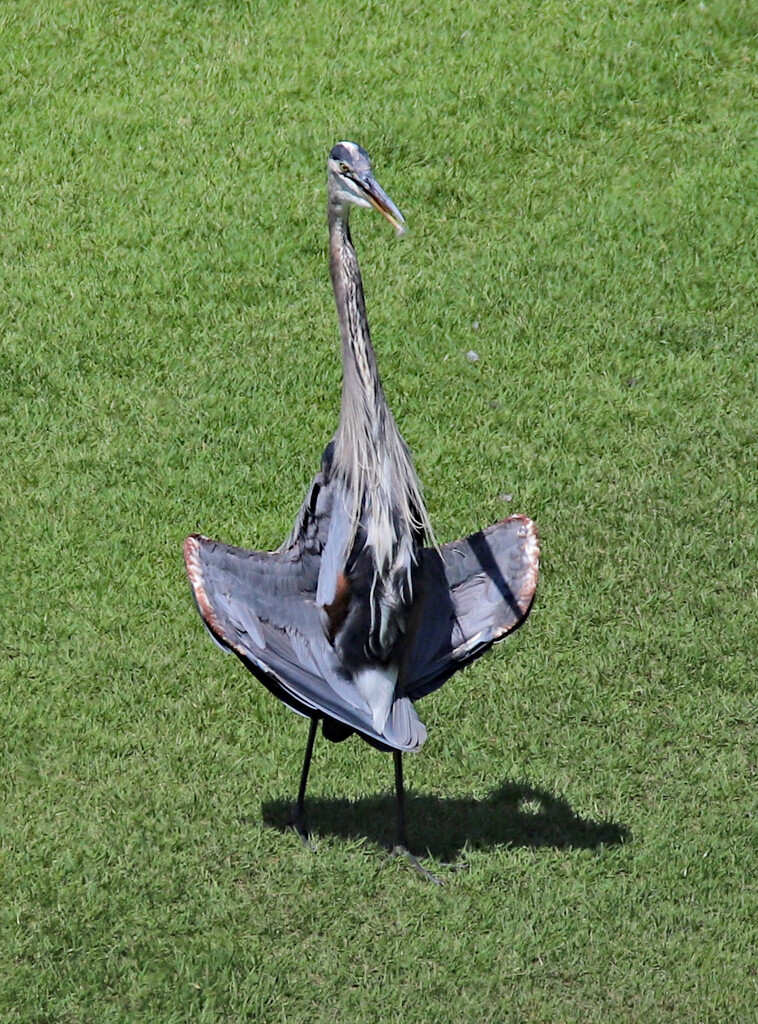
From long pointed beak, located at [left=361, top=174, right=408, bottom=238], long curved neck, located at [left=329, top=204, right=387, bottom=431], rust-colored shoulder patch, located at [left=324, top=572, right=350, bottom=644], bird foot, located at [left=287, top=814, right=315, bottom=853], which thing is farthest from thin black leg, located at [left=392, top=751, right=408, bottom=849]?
long pointed beak, located at [left=361, top=174, right=408, bottom=238]

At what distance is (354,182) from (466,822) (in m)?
2.80

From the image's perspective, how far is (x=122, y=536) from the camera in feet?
25.1

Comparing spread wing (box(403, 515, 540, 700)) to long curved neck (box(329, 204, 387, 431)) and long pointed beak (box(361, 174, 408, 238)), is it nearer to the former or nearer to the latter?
long curved neck (box(329, 204, 387, 431))

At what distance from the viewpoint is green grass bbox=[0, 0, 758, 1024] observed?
590 centimetres

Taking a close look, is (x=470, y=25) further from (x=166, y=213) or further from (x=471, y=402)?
(x=471, y=402)

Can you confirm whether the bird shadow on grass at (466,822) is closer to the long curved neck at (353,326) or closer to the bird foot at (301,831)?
the bird foot at (301,831)

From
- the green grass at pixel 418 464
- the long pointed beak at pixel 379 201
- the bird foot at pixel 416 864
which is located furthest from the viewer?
the bird foot at pixel 416 864

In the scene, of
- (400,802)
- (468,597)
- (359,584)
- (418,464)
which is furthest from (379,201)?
(418,464)

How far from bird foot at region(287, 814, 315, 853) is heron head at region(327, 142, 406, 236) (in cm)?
255

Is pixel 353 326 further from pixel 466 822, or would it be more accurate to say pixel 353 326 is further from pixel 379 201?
pixel 466 822

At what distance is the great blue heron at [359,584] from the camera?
218 inches

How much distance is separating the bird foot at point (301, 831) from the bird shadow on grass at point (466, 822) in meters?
0.05

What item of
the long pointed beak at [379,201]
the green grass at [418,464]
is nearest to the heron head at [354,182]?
the long pointed beak at [379,201]

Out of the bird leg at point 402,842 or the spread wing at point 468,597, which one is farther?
the bird leg at point 402,842
